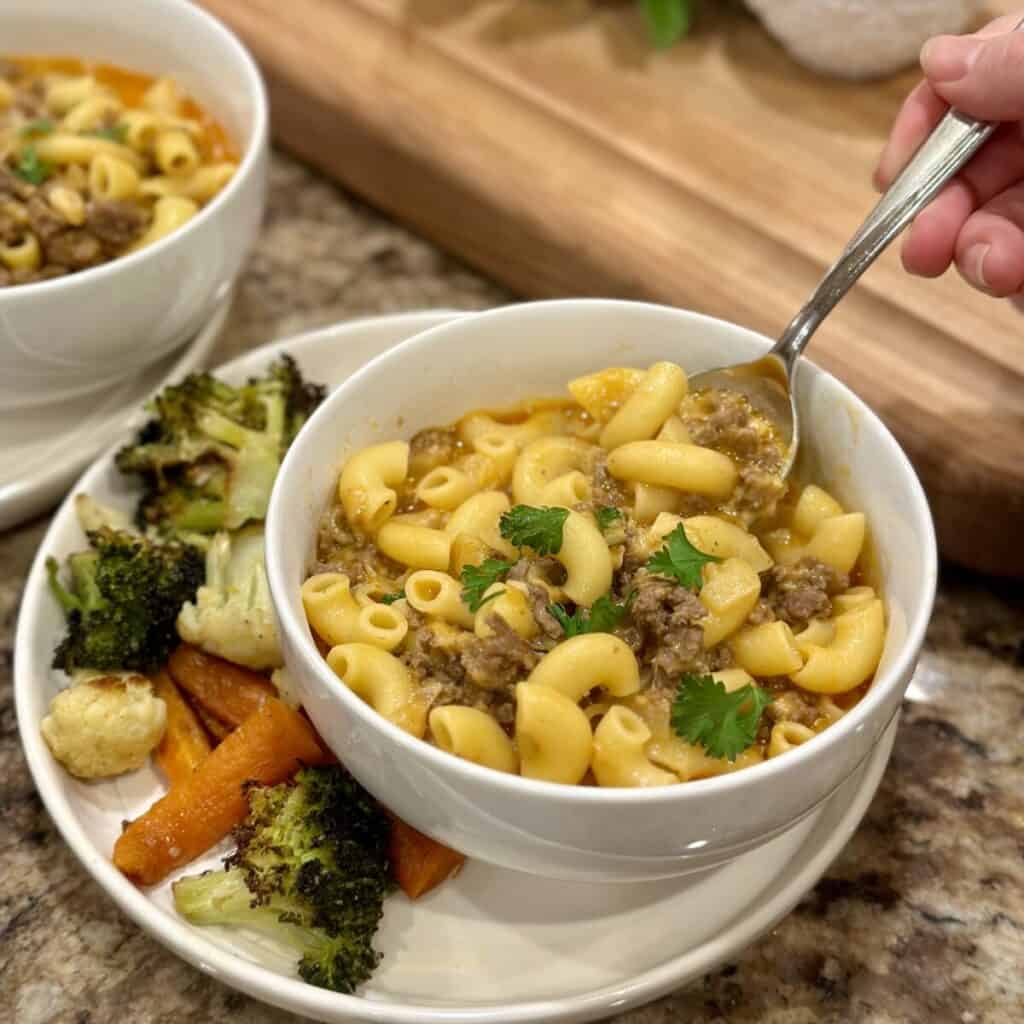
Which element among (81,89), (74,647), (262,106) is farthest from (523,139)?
(74,647)

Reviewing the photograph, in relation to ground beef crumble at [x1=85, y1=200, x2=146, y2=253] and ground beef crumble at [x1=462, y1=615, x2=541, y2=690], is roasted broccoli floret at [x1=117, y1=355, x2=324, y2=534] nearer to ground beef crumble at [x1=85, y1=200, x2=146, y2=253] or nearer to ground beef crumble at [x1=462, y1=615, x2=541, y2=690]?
ground beef crumble at [x1=85, y1=200, x2=146, y2=253]

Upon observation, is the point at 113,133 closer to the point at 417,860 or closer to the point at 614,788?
the point at 417,860

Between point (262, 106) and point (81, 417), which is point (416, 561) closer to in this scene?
point (81, 417)

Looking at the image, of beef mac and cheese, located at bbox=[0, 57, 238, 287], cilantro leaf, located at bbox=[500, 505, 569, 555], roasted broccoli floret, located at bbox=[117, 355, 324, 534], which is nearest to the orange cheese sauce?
beef mac and cheese, located at bbox=[0, 57, 238, 287]

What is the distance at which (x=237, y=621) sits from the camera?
156cm

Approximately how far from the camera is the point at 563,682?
1296mm

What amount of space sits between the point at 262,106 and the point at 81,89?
39cm

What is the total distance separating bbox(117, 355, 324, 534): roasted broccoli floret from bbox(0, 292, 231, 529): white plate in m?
0.09

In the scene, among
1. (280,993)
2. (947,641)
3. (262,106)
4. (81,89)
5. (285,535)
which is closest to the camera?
(280,993)

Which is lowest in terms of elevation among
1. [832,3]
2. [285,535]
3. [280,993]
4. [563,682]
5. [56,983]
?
[56,983]

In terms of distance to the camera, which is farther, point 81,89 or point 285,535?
point 81,89

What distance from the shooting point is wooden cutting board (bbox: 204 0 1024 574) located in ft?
6.31

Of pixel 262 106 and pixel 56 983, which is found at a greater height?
pixel 262 106

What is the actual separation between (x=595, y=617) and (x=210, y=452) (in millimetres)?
694
